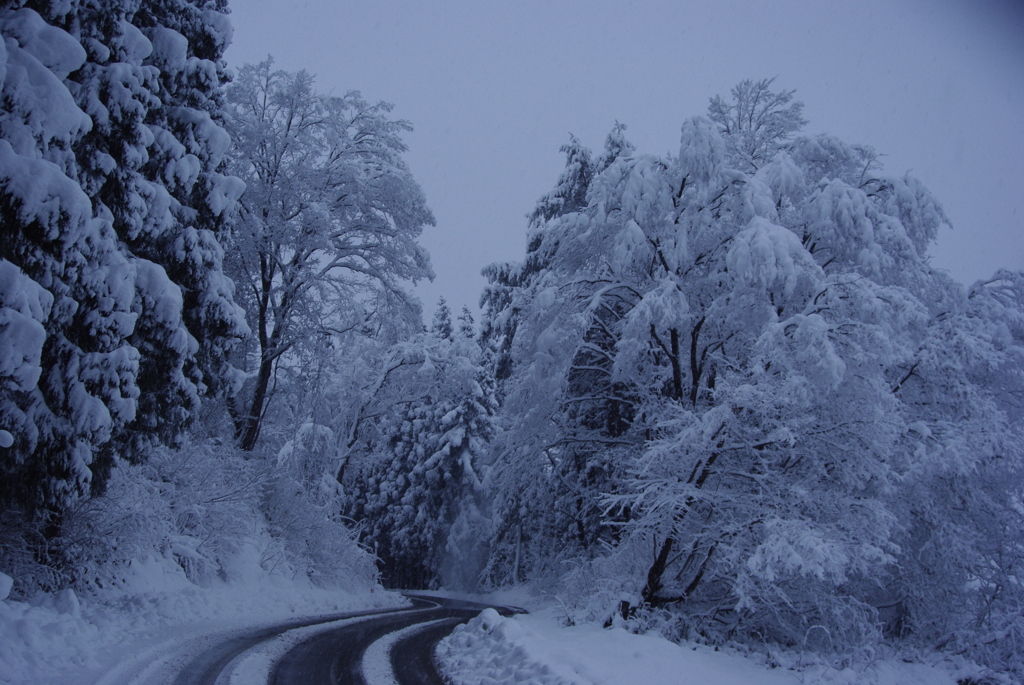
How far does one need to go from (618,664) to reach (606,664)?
0.19m

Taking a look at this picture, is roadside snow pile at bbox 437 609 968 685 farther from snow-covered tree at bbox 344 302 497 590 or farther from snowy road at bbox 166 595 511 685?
snow-covered tree at bbox 344 302 497 590

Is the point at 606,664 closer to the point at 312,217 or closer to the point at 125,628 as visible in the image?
the point at 125,628

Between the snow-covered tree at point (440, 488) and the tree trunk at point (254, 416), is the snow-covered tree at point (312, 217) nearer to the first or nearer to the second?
the tree trunk at point (254, 416)

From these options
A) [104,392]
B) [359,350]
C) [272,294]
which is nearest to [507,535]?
[359,350]

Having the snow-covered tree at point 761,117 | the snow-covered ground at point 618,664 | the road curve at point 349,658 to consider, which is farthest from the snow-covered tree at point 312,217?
the snow-covered ground at point 618,664

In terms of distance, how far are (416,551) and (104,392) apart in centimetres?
2989

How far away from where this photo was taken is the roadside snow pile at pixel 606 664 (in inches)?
268

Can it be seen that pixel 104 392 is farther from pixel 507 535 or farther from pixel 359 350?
pixel 507 535

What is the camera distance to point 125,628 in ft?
26.1

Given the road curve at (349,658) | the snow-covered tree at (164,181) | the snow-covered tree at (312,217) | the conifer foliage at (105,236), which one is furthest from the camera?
the snow-covered tree at (312,217)

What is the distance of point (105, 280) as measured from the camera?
7.16 meters

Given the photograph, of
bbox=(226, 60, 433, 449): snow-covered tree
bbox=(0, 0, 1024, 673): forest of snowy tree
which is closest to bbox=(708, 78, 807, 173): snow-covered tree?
bbox=(0, 0, 1024, 673): forest of snowy tree

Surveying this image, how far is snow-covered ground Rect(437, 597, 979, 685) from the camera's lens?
6848 mm

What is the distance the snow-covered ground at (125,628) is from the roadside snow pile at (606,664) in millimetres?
2604
